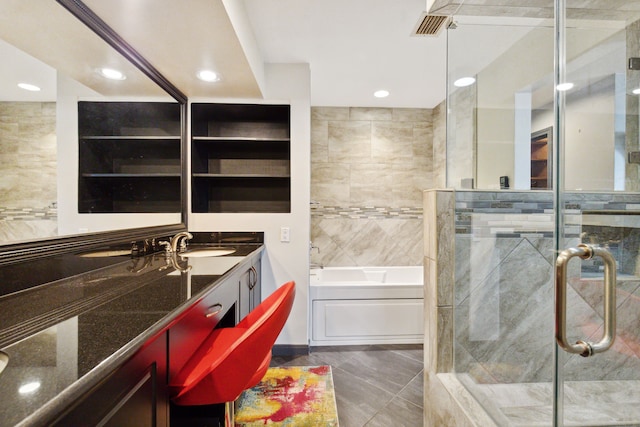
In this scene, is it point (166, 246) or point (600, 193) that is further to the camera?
point (166, 246)

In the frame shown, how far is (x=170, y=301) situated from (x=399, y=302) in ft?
7.53

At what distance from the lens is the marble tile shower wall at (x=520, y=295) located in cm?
142

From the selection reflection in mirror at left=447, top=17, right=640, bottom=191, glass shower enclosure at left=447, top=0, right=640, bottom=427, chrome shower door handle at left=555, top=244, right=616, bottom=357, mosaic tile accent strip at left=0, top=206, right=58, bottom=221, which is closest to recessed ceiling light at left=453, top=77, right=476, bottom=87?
reflection in mirror at left=447, top=17, right=640, bottom=191

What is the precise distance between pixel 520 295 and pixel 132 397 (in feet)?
5.67

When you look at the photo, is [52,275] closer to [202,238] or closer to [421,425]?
[202,238]

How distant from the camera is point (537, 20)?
5.07ft

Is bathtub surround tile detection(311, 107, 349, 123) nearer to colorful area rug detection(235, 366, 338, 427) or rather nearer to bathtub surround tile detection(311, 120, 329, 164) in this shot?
bathtub surround tile detection(311, 120, 329, 164)

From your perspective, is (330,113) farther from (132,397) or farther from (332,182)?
(132,397)

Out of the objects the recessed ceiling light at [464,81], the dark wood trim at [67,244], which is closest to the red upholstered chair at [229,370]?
the dark wood trim at [67,244]

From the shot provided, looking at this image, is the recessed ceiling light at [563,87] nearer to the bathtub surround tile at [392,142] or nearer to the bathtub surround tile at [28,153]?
the bathtub surround tile at [28,153]

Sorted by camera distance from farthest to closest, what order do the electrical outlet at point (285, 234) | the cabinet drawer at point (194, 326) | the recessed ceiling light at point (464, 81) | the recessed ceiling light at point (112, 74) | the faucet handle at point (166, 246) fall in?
the electrical outlet at point (285, 234)
the faucet handle at point (166, 246)
the recessed ceiling light at point (464, 81)
the recessed ceiling light at point (112, 74)
the cabinet drawer at point (194, 326)

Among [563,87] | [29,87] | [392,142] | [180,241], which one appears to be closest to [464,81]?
[563,87]

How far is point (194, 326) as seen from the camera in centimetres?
111

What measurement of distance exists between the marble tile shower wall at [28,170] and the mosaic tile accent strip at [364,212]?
2643 mm
